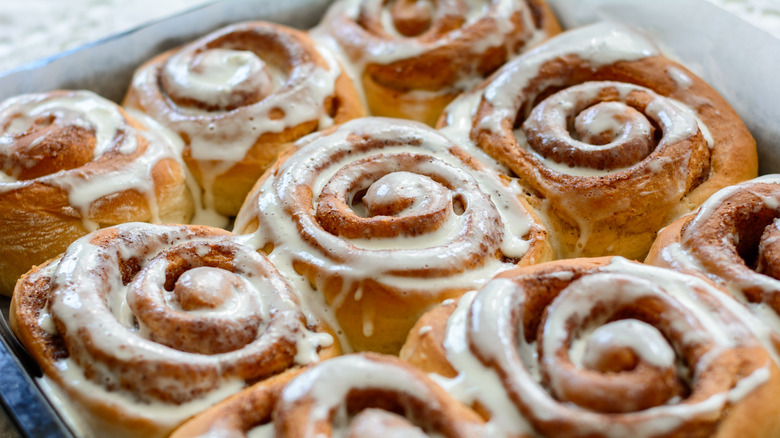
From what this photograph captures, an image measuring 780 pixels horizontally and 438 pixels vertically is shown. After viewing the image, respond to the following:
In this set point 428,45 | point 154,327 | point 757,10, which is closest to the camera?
point 154,327

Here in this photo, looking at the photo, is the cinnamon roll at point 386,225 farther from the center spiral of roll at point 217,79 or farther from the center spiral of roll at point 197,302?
the center spiral of roll at point 217,79

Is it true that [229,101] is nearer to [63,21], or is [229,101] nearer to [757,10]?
[63,21]

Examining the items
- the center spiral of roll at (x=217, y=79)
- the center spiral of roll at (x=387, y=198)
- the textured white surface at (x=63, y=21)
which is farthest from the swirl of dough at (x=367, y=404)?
the textured white surface at (x=63, y=21)

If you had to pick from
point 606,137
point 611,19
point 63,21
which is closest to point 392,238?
point 606,137

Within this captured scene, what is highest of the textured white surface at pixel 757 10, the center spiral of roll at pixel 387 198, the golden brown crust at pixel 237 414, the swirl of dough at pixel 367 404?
the textured white surface at pixel 757 10

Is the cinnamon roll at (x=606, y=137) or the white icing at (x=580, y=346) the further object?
the cinnamon roll at (x=606, y=137)

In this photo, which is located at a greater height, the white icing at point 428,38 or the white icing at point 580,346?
the white icing at point 428,38
